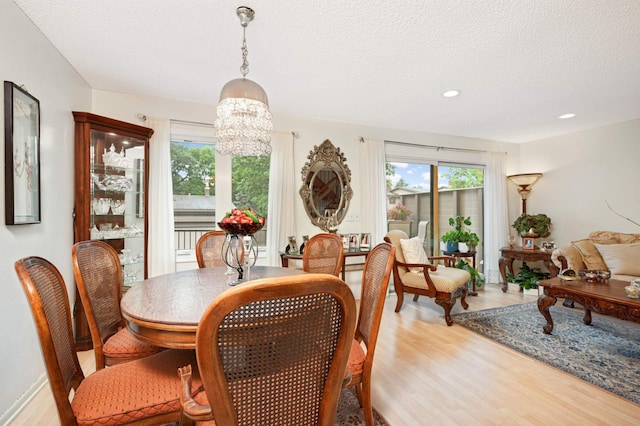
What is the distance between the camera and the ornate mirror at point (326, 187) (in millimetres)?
4070

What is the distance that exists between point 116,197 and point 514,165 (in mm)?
6042

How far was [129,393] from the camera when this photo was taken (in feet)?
4.04

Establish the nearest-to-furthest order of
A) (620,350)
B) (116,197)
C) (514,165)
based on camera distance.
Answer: (620,350) < (116,197) < (514,165)

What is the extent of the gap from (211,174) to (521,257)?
14.8ft

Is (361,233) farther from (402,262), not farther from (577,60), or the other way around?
(577,60)

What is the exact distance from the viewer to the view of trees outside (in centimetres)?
365

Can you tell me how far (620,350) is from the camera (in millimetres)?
2688

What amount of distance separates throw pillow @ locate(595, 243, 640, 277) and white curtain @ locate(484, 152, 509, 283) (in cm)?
158

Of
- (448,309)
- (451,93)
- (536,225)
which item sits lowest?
(448,309)

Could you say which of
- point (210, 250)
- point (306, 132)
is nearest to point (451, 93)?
point (306, 132)

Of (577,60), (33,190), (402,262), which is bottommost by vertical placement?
(402,262)

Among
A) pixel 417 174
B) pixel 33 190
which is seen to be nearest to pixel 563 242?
pixel 417 174

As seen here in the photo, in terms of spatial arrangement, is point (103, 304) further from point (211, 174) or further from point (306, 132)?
A: point (306, 132)

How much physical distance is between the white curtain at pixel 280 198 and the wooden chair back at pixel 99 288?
197cm
